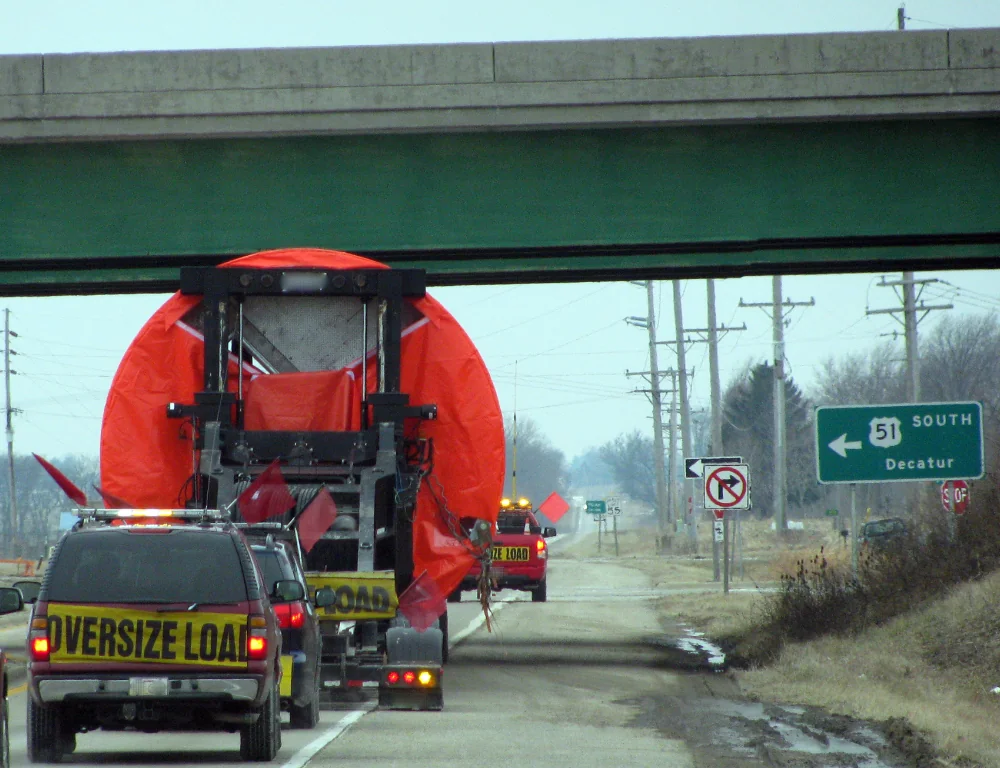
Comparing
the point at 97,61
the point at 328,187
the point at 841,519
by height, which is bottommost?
the point at 841,519

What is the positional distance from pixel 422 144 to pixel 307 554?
231 inches

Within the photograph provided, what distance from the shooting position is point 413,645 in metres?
13.6

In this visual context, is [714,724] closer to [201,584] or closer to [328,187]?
[201,584]

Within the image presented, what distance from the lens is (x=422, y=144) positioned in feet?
60.9

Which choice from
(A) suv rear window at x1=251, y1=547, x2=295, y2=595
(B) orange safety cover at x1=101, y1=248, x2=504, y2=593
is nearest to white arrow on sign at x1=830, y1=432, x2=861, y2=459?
(B) orange safety cover at x1=101, y1=248, x2=504, y2=593

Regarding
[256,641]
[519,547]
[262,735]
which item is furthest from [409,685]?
[519,547]

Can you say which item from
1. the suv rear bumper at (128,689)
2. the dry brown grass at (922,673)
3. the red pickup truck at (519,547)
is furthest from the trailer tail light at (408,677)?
the red pickup truck at (519,547)

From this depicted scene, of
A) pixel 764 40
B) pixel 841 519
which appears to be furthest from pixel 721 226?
pixel 841 519

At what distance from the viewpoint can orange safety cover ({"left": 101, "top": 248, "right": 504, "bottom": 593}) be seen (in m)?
14.2

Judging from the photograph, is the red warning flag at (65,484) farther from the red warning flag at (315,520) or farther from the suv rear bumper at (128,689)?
the red warning flag at (315,520)

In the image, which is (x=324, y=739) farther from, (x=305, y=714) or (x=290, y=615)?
(x=290, y=615)

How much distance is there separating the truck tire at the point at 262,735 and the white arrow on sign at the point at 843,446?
33.9ft

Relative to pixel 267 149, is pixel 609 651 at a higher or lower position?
lower

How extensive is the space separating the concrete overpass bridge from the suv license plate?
28.2 feet
